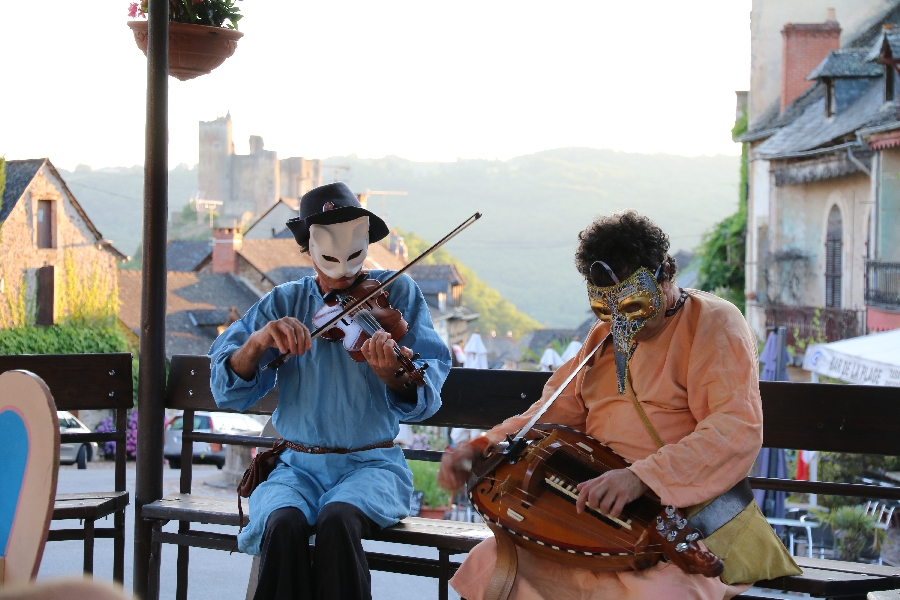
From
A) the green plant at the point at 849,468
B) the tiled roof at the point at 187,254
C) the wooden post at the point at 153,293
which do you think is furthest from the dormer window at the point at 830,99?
the tiled roof at the point at 187,254

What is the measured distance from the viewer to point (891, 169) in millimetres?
16219

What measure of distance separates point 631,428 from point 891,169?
15.3 m

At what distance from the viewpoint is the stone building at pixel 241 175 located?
9038 cm

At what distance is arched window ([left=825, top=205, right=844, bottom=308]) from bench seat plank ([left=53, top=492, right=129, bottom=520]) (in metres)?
18.3

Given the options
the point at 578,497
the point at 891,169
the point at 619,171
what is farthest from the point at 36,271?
the point at 619,171

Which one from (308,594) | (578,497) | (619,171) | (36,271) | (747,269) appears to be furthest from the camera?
(619,171)

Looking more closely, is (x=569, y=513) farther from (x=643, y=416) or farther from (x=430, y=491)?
(x=430, y=491)

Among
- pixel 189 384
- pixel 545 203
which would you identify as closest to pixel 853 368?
pixel 189 384

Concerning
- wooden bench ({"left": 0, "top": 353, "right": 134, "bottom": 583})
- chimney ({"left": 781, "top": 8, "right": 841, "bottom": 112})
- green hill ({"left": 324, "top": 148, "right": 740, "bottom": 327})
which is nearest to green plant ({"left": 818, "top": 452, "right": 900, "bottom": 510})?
wooden bench ({"left": 0, "top": 353, "right": 134, "bottom": 583})

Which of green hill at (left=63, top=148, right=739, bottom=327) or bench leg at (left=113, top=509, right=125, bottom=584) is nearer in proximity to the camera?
bench leg at (left=113, top=509, right=125, bottom=584)

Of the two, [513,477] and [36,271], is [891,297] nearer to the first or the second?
[513,477]

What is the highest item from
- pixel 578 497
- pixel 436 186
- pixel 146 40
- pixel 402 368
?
pixel 436 186

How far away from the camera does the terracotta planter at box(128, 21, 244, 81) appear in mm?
3752

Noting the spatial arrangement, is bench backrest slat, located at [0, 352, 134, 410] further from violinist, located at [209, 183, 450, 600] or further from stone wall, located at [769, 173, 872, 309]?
stone wall, located at [769, 173, 872, 309]
